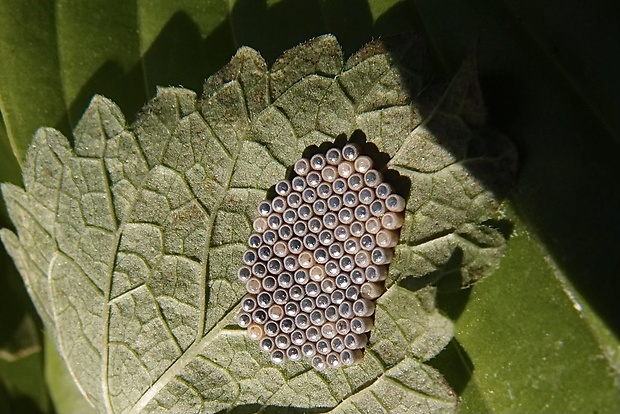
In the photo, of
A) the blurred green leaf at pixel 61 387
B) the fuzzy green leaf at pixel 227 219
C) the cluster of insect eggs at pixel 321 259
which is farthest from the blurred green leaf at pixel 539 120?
the blurred green leaf at pixel 61 387

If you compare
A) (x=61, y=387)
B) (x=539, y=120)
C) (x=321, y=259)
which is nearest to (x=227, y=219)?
(x=321, y=259)

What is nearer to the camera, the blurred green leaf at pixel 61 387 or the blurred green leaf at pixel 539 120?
the blurred green leaf at pixel 539 120

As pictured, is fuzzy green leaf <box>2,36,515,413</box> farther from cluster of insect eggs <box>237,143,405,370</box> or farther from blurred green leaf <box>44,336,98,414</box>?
blurred green leaf <box>44,336,98,414</box>

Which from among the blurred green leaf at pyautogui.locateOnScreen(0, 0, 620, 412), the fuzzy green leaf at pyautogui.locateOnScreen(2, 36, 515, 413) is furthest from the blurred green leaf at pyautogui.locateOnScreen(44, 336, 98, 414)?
the blurred green leaf at pyautogui.locateOnScreen(0, 0, 620, 412)

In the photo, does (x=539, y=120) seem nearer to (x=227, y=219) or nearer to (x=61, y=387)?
(x=227, y=219)

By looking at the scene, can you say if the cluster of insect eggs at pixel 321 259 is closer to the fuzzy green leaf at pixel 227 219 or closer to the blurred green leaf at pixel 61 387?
the fuzzy green leaf at pixel 227 219

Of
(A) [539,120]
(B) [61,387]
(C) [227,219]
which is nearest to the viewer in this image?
(A) [539,120]
